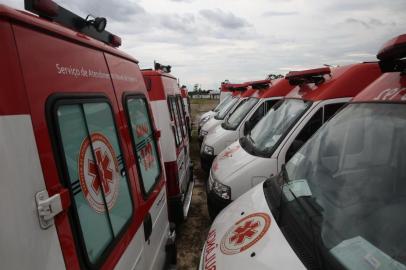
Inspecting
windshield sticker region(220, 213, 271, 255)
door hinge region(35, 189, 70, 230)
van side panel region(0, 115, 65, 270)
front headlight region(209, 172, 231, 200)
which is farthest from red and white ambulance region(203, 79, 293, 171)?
van side panel region(0, 115, 65, 270)

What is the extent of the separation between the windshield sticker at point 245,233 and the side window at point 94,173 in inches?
27.8

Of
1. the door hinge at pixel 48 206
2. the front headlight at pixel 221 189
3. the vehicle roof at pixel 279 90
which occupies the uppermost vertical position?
the vehicle roof at pixel 279 90

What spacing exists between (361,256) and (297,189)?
850 mm

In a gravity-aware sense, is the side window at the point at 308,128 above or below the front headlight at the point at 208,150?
above

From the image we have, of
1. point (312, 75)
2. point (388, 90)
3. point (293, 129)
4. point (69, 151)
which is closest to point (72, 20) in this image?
point (69, 151)

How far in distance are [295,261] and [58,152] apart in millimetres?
1268

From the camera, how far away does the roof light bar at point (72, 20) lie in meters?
1.66

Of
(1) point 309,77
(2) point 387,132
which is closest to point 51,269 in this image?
(2) point 387,132

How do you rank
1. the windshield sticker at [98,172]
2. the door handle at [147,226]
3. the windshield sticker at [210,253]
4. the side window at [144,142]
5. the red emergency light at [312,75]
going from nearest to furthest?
the windshield sticker at [98,172], the windshield sticker at [210,253], the door handle at [147,226], the side window at [144,142], the red emergency light at [312,75]

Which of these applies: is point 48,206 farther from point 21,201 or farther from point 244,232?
point 244,232

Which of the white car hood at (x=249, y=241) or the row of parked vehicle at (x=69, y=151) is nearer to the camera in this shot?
the row of parked vehicle at (x=69, y=151)

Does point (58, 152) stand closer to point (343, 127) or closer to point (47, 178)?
point (47, 178)

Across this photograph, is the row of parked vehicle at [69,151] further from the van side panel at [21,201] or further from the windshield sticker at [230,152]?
the windshield sticker at [230,152]

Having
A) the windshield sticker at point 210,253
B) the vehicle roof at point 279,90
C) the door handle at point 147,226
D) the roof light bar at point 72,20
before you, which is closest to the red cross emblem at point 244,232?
the windshield sticker at point 210,253
